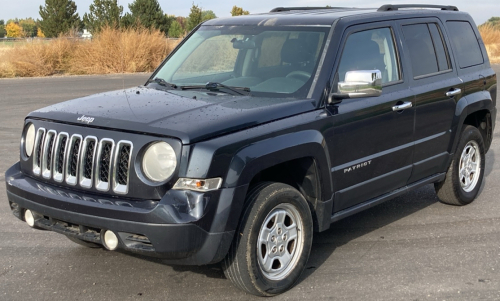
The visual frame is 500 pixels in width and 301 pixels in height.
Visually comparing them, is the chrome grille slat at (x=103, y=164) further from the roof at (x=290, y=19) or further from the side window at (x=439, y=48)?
the side window at (x=439, y=48)

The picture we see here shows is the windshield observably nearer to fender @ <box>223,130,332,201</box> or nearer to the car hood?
the car hood

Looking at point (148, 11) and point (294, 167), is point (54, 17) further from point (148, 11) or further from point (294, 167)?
point (294, 167)

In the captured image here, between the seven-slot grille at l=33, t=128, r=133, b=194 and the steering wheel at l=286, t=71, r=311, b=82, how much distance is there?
155 centimetres

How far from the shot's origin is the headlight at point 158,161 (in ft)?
13.6

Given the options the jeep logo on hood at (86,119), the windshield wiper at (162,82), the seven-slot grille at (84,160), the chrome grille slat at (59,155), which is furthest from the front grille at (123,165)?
the windshield wiper at (162,82)

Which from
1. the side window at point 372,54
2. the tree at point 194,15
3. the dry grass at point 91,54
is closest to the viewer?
the side window at point 372,54

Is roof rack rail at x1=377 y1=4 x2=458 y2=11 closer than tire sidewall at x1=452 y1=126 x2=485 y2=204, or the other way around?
roof rack rail at x1=377 y1=4 x2=458 y2=11

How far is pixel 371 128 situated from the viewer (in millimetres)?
5281

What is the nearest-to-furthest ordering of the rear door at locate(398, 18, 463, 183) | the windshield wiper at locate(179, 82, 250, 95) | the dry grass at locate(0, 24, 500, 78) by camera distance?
the windshield wiper at locate(179, 82, 250, 95) < the rear door at locate(398, 18, 463, 183) < the dry grass at locate(0, 24, 500, 78)

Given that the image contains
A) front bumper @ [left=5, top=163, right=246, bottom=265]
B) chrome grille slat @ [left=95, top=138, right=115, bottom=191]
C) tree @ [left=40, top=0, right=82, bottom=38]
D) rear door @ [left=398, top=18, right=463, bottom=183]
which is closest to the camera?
front bumper @ [left=5, top=163, right=246, bottom=265]

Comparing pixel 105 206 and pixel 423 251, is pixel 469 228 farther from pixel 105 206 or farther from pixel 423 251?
pixel 105 206

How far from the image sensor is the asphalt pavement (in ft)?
15.3

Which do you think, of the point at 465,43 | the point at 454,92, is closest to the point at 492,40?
the point at 465,43

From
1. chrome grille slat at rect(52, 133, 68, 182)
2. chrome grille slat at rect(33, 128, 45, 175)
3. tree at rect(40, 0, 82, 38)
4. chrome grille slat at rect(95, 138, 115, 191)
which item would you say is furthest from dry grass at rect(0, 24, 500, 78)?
tree at rect(40, 0, 82, 38)
